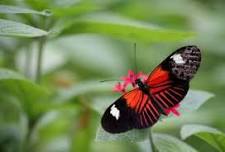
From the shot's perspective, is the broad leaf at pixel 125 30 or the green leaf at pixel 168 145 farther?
the broad leaf at pixel 125 30

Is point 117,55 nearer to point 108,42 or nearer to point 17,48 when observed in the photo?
point 108,42

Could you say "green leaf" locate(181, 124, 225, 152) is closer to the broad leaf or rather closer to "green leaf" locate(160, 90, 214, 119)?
"green leaf" locate(160, 90, 214, 119)

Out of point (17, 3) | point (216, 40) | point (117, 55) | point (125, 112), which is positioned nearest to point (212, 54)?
point (216, 40)

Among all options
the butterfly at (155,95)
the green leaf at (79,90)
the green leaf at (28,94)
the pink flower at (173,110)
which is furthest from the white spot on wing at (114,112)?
the green leaf at (79,90)

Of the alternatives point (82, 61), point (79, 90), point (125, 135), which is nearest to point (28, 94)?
point (79, 90)

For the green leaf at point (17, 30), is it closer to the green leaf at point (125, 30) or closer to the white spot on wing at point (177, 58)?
the white spot on wing at point (177, 58)

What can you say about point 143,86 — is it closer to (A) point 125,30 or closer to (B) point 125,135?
(B) point 125,135

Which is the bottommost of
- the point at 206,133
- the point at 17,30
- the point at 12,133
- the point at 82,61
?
the point at 82,61
